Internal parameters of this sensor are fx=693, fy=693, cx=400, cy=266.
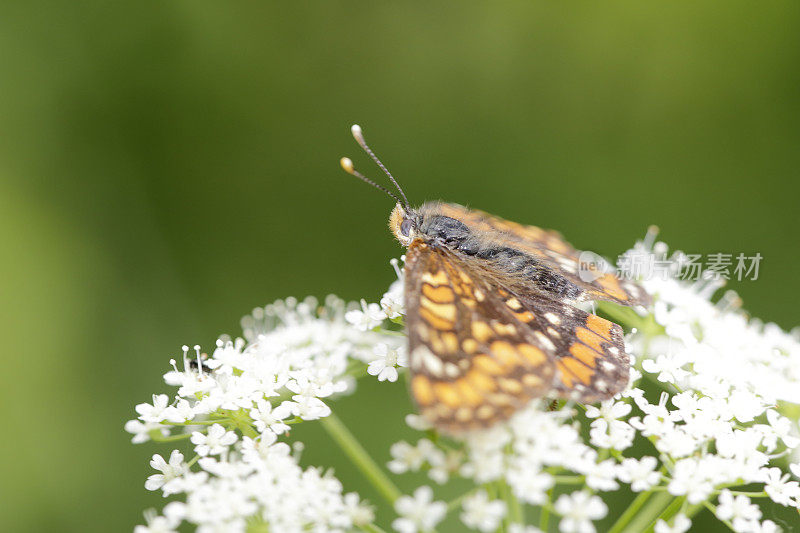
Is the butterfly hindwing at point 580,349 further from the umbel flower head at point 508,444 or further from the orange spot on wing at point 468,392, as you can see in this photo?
the orange spot on wing at point 468,392

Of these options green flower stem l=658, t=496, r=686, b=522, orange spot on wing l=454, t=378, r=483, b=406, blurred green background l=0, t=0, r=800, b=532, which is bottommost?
green flower stem l=658, t=496, r=686, b=522

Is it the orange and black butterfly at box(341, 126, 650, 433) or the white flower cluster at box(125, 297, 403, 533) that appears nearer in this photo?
the orange and black butterfly at box(341, 126, 650, 433)

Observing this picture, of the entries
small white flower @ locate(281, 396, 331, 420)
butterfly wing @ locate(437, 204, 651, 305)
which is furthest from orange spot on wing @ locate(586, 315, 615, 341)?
small white flower @ locate(281, 396, 331, 420)

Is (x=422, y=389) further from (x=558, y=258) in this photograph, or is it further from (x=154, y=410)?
(x=558, y=258)

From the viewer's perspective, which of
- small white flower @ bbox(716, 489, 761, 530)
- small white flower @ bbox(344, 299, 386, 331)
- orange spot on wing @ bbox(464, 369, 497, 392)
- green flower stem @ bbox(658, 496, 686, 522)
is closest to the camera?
orange spot on wing @ bbox(464, 369, 497, 392)

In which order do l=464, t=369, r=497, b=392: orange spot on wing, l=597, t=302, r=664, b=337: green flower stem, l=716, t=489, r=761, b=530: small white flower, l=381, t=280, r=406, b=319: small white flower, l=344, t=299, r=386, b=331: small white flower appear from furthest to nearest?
1. l=597, t=302, r=664, b=337: green flower stem
2. l=344, t=299, r=386, b=331: small white flower
3. l=381, t=280, r=406, b=319: small white flower
4. l=716, t=489, r=761, b=530: small white flower
5. l=464, t=369, r=497, b=392: orange spot on wing

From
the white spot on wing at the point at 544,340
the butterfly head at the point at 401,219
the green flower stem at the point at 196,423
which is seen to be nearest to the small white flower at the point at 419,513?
the white spot on wing at the point at 544,340

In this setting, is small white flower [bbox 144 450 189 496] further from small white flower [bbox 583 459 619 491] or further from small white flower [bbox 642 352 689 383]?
small white flower [bbox 642 352 689 383]
